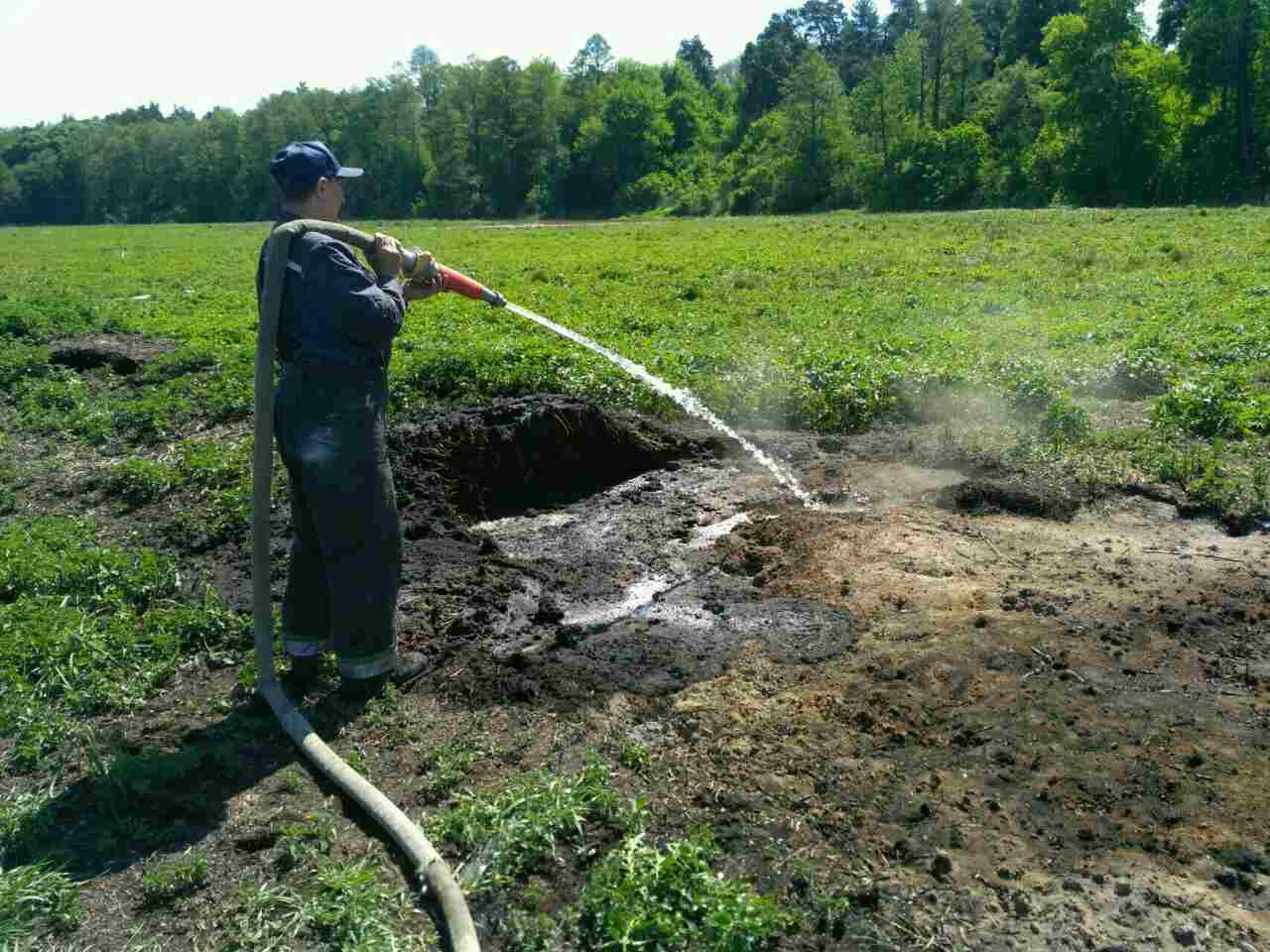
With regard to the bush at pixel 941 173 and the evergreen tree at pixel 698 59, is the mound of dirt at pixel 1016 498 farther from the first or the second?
the evergreen tree at pixel 698 59

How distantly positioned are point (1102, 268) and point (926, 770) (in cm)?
1366

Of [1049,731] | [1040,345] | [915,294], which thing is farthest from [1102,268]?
[1049,731]

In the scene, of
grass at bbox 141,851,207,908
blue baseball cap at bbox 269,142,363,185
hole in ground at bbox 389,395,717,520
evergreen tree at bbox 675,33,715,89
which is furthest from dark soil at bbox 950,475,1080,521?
evergreen tree at bbox 675,33,715,89

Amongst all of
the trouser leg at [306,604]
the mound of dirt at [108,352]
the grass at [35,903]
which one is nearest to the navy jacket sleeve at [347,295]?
the trouser leg at [306,604]

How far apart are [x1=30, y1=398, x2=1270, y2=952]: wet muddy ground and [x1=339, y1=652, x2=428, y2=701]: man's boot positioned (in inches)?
3.8

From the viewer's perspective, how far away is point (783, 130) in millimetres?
57125

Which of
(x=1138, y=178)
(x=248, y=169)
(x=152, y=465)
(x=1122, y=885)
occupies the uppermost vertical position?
(x=248, y=169)

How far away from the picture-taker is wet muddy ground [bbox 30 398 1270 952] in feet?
10.6

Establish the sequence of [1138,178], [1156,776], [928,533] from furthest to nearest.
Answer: [1138,178], [928,533], [1156,776]

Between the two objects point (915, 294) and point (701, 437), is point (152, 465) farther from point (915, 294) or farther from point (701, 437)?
point (915, 294)

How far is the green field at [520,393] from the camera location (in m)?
3.60

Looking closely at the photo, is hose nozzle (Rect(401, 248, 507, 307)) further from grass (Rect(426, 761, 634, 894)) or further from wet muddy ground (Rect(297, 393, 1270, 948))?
grass (Rect(426, 761, 634, 894))

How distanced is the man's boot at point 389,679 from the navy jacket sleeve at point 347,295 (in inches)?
58.0

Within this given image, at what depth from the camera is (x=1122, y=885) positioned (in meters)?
3.13
